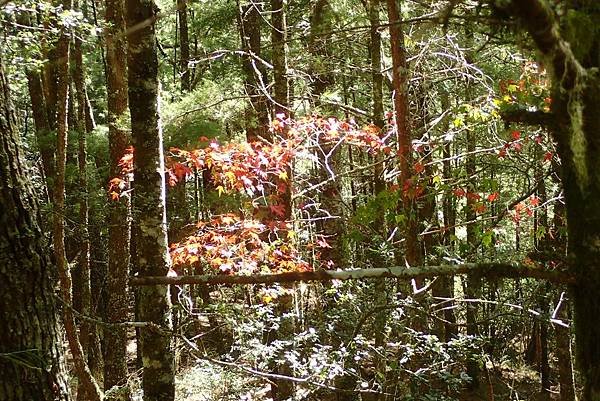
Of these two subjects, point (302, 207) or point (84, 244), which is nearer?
point (302, 207)

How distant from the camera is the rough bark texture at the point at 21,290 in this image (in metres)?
2.46

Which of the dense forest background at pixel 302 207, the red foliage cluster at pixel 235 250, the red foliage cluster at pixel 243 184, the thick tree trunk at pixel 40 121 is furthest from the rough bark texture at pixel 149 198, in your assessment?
the thick tree trunk at pixel 40 121

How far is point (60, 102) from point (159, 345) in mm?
5205

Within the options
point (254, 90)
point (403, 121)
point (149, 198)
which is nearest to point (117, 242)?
point (254, 90)

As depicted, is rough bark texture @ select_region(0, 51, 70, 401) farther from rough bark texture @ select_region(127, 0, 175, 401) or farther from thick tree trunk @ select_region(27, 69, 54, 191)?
thick tree trunk @ select_region(27, 69, 54, 191)

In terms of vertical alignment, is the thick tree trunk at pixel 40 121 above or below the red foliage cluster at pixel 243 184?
above

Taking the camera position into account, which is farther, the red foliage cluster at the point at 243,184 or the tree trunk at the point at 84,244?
the tree trunk at the point at 84,244

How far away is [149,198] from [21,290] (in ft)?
5.71

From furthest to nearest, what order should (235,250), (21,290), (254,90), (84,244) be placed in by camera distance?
(84,244) → (254,90) → (235,250) → (21,290)

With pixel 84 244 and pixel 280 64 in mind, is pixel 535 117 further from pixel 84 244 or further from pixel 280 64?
pixel 84 244

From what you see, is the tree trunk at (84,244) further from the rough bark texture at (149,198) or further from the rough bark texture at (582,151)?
the rough bark texture at (582,151)

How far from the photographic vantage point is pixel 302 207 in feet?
23.3

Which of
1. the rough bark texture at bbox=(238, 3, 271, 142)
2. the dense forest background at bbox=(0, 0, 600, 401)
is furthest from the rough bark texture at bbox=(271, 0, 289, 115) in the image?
the rough bark texture at bbox=(238, 3, 271, 142)

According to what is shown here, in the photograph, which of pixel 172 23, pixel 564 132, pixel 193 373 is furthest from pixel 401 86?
pixel 172 23
